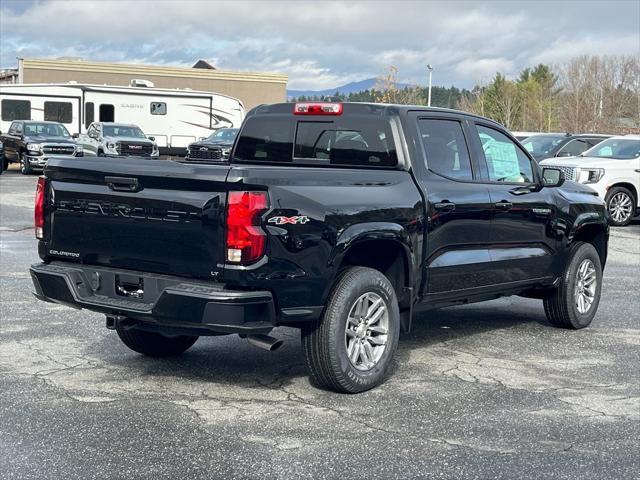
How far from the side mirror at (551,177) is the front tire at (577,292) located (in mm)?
737

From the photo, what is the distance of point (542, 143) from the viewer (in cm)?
2489

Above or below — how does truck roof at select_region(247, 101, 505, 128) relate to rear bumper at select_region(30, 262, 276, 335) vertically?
above

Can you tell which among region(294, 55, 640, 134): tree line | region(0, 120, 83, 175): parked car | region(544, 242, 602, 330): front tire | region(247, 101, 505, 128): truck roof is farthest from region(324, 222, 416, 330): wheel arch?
region(294, 55, 640, 134): tree line

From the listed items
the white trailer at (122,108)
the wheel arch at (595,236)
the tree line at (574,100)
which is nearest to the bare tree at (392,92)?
the tree line at (574,100)

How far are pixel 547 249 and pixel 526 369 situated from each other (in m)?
1.49

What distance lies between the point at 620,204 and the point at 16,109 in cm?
2530

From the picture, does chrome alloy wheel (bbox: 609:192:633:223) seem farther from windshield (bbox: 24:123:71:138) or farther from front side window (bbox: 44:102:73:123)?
front side window (bbox: 44:102:73:123)

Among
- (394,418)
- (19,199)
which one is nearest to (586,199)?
(394,418)

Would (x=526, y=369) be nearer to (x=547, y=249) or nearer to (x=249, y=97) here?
(x=547, y=249)

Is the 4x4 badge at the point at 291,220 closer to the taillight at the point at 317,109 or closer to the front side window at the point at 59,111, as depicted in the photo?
the taillight at the point at 317,109

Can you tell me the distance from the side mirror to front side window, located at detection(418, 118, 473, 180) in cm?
109

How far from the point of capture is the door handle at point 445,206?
22.6 ft

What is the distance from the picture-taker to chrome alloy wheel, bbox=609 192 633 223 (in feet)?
64.6

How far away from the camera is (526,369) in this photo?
7090 mm
